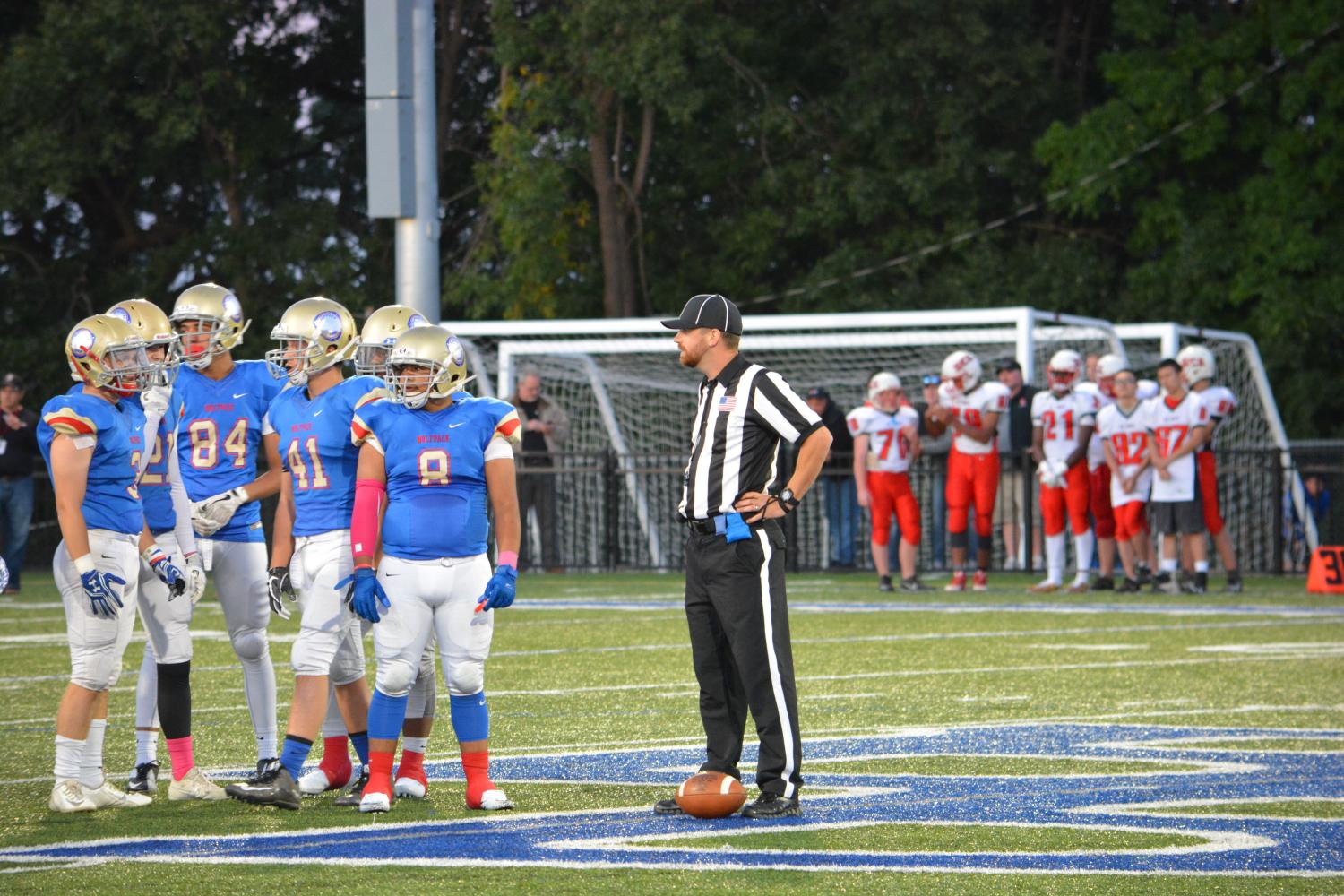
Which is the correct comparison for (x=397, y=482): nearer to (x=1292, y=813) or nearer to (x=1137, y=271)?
(x=1292, y=813)

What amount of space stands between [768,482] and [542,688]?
3.80 metres

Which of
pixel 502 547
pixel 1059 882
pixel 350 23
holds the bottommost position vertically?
pixel 1059 882

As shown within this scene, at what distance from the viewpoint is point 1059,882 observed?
559 cm

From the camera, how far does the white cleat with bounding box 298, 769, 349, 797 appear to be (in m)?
7.31

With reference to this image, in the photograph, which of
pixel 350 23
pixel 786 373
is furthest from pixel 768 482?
pixel 350 23

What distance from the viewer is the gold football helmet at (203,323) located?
7652 millimetres

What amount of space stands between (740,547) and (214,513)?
7.00 ft

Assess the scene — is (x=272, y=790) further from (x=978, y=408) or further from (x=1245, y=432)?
(x=1245, y=432)

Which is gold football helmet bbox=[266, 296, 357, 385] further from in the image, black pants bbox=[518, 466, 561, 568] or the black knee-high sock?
black pants bbox=[518, 466, 561, 568]

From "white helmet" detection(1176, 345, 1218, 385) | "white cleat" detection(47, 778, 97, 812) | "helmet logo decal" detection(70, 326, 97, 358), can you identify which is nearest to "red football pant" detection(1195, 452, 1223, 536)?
"white helmet" detection(1176, 345, 1218, 385)

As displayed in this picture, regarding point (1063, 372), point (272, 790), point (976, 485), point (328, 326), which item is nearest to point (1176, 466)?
point (1063, 372)

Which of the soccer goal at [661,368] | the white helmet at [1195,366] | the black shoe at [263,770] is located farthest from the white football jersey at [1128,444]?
the black shoe at [263,770]

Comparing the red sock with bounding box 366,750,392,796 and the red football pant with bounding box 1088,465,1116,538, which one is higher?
the red football pant with bounding box 1088,465,1116,538

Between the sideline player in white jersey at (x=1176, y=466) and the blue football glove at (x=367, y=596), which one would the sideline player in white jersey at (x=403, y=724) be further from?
the sideline player in white jersey at (x=1176, y=466)
